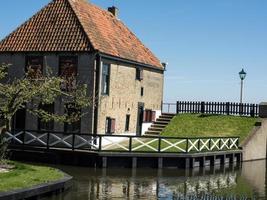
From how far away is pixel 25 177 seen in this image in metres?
17.0

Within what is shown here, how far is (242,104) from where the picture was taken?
3878cm

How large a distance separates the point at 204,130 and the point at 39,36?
14.1 metres

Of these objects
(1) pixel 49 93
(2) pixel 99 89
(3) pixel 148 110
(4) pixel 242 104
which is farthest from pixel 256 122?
(1) pixel 49 93

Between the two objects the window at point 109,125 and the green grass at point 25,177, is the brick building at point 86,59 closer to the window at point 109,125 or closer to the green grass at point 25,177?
the window at point 109,125

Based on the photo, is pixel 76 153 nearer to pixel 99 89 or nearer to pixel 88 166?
pixel 88 166

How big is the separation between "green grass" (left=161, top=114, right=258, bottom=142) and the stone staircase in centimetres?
41

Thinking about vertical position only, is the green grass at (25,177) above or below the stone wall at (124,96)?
below

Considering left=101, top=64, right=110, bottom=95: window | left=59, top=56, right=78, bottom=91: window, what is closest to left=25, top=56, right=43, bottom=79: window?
left=59, top=56, right=78, bottom=91: window

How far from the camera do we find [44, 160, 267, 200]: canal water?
18.5 metres

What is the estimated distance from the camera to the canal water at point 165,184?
1852cm

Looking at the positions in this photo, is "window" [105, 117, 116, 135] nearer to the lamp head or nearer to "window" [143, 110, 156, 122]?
"window" [143, 110, 156, 122]

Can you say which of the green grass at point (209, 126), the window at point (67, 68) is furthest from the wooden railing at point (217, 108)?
the window at point (67, 68)

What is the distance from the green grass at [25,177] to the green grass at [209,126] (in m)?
17.5

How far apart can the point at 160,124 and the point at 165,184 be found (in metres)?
16.0
